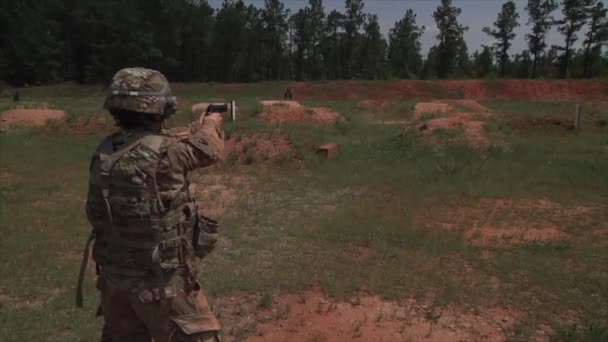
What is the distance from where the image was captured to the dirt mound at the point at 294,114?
16109mm

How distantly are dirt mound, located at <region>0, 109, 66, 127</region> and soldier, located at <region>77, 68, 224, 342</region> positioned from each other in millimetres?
14750

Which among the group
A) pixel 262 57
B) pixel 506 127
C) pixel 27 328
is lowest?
pixel 27 328

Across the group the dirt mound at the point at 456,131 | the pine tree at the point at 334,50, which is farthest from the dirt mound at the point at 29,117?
the pine tree at the point at 334,50

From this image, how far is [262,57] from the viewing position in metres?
58.3

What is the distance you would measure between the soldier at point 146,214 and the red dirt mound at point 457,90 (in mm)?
31227

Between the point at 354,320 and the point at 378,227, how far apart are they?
2685 millimetres

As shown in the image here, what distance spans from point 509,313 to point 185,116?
13.8 meters

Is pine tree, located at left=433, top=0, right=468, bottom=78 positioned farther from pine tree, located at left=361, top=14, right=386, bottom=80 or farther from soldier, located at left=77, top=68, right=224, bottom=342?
soldier, located at left=77, top=68, right=224, bottom=342

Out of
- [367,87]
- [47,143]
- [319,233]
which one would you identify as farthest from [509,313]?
[367,87]

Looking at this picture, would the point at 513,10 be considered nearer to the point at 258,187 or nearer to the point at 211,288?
the point at 258,187

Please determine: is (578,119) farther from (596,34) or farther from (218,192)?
(596,34)

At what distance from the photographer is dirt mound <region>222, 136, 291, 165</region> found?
1141 centimetres

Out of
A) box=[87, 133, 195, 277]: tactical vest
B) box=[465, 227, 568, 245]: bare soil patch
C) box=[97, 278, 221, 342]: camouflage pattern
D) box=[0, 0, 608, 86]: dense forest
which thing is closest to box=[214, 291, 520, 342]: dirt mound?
box=[97, 278, 221, 342]: camouflage pattern

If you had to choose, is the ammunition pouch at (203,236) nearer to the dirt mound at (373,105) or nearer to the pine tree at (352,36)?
the dirt mound at (373,105)
